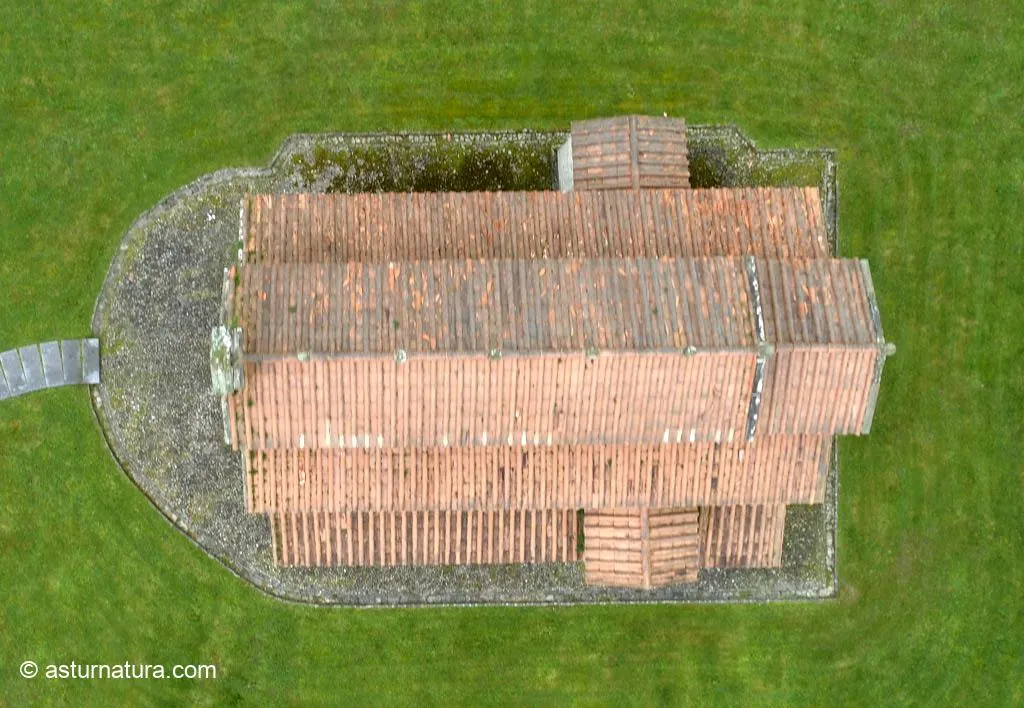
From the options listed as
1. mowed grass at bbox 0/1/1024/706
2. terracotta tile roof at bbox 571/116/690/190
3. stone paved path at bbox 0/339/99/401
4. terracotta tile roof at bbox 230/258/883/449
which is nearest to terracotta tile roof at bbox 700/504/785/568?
mowed grass at bbox 0/1/1024/706

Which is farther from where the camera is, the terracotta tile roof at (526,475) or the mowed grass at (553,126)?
the mowed grass at (553,126)

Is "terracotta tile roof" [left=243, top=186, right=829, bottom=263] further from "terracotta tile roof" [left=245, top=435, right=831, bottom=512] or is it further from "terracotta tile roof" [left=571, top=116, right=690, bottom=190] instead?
"terracotta tile roof" [left=245, top=435, right=831, bottom=512]

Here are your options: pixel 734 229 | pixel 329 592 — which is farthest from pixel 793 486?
pixel 329 592

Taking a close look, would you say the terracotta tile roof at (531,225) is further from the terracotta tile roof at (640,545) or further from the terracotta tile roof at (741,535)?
the terracotta tile roof at (741,535)

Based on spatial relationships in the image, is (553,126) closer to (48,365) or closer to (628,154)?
(628,154)

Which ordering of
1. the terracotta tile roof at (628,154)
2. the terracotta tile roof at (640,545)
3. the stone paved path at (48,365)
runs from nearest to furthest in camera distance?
the terracotta tile roof at (640,545) < the terracotta tile roof at (628,154) < the stone paved path at (48,365)

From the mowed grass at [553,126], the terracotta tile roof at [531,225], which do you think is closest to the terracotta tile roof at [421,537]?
the mowed grass at [553,126]
